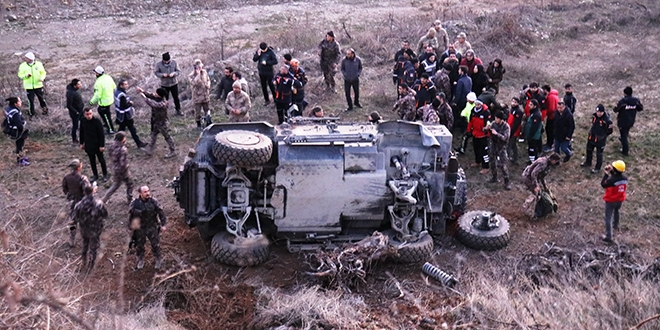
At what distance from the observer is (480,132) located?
13.1m

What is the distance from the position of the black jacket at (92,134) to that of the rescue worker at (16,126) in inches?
74.4

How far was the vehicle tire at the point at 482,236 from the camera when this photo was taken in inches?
412

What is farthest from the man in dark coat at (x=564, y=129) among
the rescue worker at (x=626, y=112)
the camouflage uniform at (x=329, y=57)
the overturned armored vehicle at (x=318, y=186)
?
the camouflage uniform at (x=329, y=57)

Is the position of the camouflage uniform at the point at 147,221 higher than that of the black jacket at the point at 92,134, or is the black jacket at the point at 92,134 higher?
the black jacket at the point at 92,134

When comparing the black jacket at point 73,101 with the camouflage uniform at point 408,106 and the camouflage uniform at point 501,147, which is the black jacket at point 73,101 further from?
the camouflage uniform at point 501,147

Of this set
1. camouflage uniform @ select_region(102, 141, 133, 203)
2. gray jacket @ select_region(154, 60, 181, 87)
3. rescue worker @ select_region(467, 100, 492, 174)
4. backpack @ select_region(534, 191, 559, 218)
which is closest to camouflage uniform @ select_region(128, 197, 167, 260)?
camouflage uniform @ select_region(102, 141, 133, 203)

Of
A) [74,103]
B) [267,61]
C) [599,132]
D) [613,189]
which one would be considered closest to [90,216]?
[74,103]

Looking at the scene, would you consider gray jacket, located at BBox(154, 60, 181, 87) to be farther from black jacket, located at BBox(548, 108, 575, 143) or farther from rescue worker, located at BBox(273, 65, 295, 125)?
black jacket, located at BBox(548, 108, 575, 143)

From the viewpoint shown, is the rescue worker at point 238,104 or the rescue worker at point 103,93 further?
the rescue worker at point 103,93

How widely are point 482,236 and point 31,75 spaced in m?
10.7

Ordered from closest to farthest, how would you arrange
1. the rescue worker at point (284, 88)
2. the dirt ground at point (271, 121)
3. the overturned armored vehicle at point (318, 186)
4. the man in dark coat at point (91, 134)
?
the dirt ground at point (271, 121) → the overturned armored vehicle at point (318, 186) → the man in dark coat at point (91, 134) → the rescue worker at point (284, 88)

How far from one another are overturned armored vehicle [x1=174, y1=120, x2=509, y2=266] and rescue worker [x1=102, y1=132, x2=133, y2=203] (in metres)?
1.79

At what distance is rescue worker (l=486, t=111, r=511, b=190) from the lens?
12.4 m

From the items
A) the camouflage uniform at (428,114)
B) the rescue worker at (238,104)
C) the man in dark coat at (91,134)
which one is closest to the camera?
the man in dark coat at (91,134)
